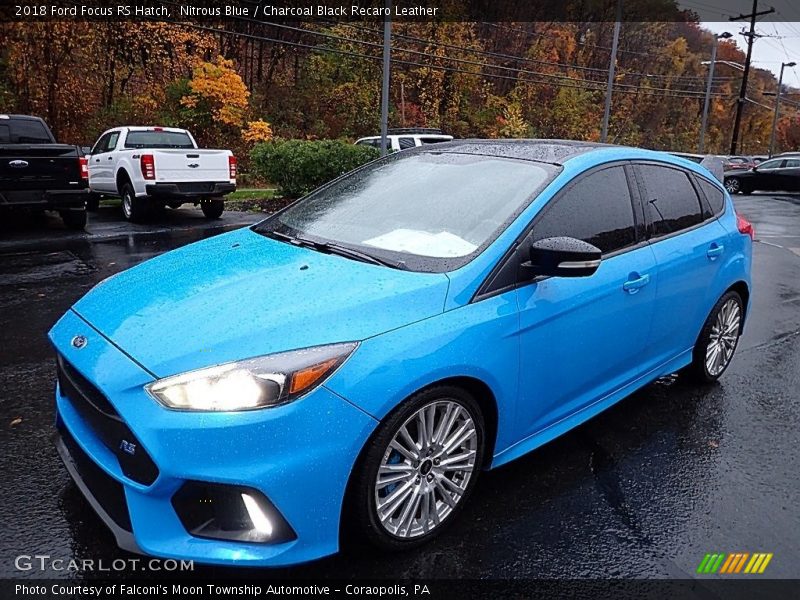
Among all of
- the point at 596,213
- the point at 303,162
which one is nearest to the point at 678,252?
the point at 596,213

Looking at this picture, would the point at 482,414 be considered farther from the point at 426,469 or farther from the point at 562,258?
the point at 562,258

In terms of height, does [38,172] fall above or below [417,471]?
above

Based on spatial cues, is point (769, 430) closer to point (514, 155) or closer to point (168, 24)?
point (514, 155)

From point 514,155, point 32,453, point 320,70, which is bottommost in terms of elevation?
point 32,453

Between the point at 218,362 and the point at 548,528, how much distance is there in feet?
5.45

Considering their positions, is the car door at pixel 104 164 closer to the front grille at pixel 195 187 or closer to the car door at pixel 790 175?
the front grille at pixel 195 187

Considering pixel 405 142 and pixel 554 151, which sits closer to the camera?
pixel 554 151

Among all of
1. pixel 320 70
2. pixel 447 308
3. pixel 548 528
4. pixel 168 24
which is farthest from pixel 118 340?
pixel 320 70

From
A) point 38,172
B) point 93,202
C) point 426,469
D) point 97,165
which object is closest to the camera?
point 426,469

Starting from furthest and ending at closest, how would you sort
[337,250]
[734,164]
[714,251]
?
[734,164] < [714,251] < [337,250]

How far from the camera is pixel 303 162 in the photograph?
14.6m

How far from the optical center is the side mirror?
2832 millimetres

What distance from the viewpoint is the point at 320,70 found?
35562 mm

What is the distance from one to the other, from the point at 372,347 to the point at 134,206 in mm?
10955
